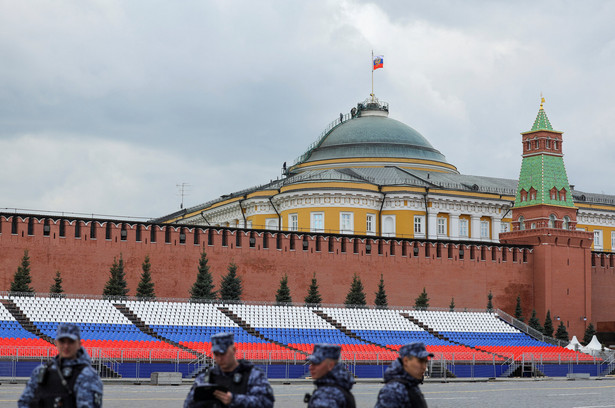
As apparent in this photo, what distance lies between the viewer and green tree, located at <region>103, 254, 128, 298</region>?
1839 inches

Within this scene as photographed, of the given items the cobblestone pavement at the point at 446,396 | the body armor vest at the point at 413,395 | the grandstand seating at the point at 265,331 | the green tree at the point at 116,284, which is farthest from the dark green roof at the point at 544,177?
the body armor vest at the point at 413,395

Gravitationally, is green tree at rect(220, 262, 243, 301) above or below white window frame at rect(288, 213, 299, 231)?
below

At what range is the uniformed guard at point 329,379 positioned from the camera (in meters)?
7.53

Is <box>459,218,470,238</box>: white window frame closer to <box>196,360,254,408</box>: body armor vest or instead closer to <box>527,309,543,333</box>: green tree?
<box>527,309,543,333</box>: green tree

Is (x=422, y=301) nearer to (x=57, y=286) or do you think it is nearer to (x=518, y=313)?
(x=518, y=313)

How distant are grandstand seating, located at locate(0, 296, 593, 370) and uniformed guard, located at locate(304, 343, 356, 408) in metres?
26.8

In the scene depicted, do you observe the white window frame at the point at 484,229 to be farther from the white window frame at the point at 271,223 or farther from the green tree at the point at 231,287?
the green tree at the point at 231,287

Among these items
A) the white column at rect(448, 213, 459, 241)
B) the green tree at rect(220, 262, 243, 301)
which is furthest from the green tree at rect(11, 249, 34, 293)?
the white column at rect(448, 213, 459, 241)

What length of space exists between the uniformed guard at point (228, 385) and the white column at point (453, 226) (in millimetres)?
62100

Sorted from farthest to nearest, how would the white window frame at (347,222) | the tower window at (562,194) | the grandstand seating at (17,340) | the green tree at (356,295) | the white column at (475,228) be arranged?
the white column at (475,228) → the white window frame at (347,222) → the tower window at (562,194) → the green tree at (356,295) → the grandstand seating at (17,340)

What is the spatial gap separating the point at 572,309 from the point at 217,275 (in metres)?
22.3

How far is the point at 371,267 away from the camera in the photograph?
182ft

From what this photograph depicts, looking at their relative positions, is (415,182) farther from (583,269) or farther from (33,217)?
(33,217)

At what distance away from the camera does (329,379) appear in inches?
302
